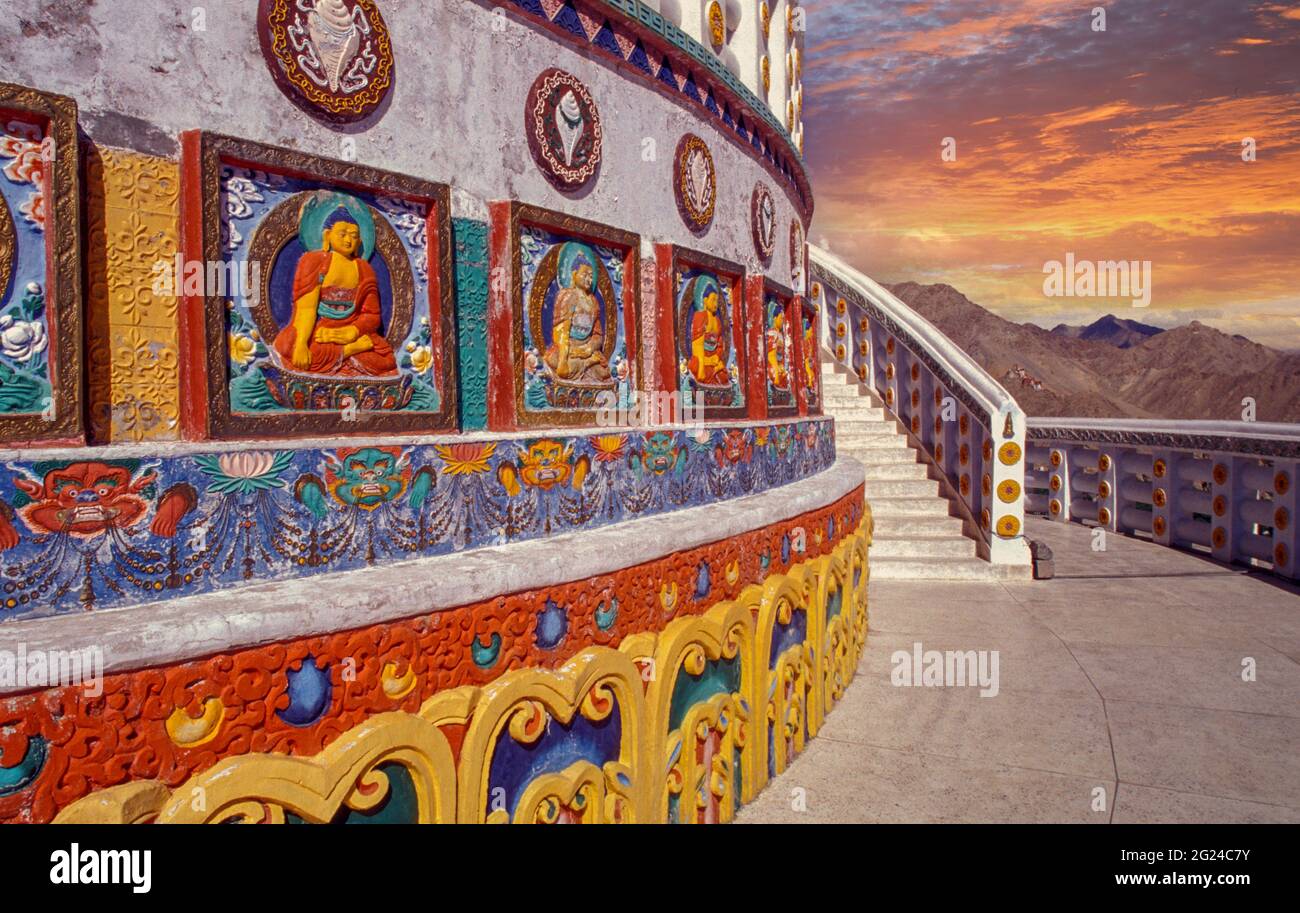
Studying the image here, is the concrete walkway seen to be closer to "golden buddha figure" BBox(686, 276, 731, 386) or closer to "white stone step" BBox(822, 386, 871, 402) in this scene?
"golden buddha figure" BBox(686, 276, 731, 386)

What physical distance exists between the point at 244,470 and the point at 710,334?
2883 millimetres

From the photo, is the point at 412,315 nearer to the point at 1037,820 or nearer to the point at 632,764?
the point at 632,764

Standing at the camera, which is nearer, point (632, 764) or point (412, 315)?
point (412, 315)

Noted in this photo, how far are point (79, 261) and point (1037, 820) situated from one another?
3.89 metres

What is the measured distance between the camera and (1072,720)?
4859 mm

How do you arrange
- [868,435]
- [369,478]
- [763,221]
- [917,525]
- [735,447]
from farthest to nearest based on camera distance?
[868,435] < [917,525] < [763,221] < [735,447] < [369,478]

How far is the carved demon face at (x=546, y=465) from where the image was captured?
308cm

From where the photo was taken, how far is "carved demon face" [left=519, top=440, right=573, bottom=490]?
10.1 feet

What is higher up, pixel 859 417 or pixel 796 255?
pixel 796 255

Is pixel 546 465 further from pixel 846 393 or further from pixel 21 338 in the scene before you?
pixel 846 393

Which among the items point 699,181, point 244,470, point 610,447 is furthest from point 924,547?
point 244,470

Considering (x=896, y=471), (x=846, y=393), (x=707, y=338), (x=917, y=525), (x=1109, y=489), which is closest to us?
(x=707, y=338)

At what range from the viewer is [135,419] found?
7.52 feet
